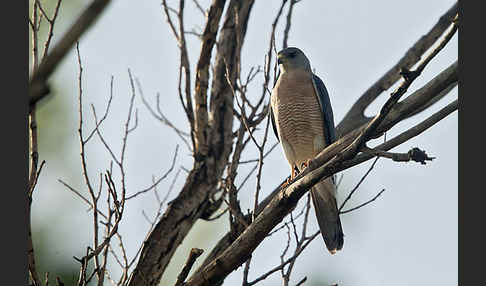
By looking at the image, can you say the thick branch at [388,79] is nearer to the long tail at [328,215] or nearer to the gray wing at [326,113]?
the gray wing at [326,113]

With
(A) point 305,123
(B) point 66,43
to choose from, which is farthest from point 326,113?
(B) point 66,43

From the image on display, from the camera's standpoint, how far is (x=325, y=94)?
5246 millimetres

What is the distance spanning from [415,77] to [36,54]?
1.89 metres

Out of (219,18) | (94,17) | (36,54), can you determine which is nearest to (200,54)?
(219,18)

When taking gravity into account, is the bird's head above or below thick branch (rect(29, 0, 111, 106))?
above

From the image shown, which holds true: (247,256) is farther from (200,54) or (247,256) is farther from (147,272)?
(200,54)

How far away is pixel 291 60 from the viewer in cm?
545

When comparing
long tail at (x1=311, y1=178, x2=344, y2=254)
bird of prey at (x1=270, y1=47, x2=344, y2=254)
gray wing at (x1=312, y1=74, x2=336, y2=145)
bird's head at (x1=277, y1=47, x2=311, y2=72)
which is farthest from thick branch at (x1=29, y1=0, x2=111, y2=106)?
bird's head at (x1=277, y1=47, x2=311, y2=72)

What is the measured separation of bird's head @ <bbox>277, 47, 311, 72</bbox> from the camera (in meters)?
5.40

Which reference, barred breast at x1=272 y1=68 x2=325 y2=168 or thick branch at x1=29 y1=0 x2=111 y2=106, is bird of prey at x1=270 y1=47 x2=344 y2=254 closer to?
barred breast at x1=272 y1=68 x2=325 y2=168

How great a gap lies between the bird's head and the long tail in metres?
1.15

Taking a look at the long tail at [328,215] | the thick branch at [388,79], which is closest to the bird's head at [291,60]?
the thick branch at [388,79]

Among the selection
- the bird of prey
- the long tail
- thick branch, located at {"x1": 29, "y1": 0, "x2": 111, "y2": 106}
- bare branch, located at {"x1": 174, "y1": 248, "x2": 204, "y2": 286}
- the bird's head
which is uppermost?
the bird's head

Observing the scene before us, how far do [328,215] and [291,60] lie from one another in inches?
60.5
